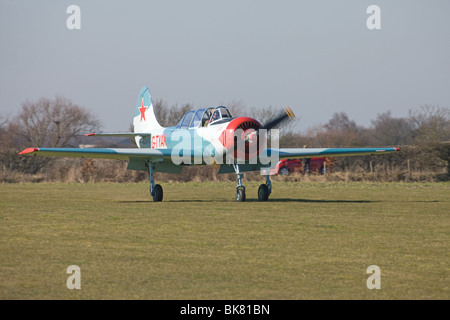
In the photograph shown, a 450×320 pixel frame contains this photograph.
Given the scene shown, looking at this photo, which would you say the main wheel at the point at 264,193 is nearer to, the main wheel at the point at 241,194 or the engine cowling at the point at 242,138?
the main wheel at the point at 241,194

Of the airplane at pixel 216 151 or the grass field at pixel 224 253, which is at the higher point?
the airplane at pixel 216 151

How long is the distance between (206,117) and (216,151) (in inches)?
52.9

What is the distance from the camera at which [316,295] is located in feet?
18.8

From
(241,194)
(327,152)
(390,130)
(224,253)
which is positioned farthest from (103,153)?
(390,130)

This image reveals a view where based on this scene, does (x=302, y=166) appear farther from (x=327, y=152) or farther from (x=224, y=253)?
(x=224, y=253)

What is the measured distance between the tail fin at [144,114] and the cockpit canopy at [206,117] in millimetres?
3948

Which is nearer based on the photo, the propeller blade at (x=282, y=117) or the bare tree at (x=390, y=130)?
the propeller blade at (x=282, y=117)

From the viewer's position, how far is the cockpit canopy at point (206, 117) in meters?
18.1

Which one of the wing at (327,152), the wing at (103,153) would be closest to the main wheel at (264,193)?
the wing at (327,152)

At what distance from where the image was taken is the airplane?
674 inches

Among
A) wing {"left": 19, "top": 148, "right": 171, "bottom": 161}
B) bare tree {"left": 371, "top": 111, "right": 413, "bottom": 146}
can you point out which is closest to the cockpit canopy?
wing {"left": 19, "top": 148, "right": 171, "bottom": 161}

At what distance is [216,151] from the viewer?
17594 mm

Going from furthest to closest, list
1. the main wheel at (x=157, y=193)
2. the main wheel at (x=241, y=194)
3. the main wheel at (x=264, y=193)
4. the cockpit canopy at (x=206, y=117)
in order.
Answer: the main wheel at (x=157, y=193)
the main wheel at (x=264, y=193)
the cockpit canopy at (x=206, y=117)
the main wheel at (x=241, y=194)
